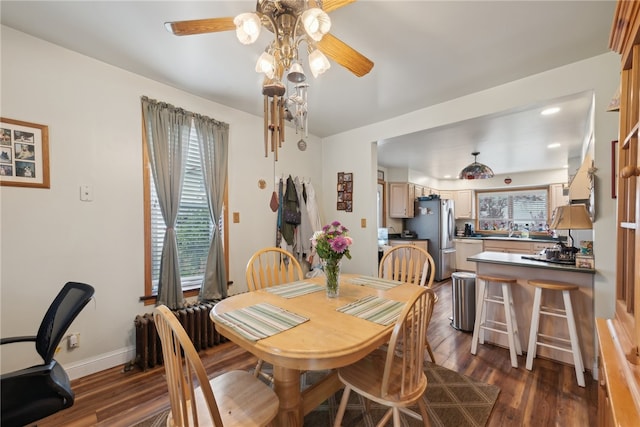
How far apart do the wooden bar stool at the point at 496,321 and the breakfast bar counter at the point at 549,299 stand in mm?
75

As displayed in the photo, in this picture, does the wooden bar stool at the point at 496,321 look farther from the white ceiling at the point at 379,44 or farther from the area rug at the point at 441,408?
the white ceiling at the point at 379,44

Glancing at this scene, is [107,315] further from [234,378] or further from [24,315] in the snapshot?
[234,378]

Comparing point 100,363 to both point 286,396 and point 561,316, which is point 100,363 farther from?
point 561,316

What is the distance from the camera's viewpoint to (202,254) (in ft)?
8.74

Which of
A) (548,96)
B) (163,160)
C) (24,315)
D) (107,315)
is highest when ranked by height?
(548,96)

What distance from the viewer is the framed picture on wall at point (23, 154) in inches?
67.3

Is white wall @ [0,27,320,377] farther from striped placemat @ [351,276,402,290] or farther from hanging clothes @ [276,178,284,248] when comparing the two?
striped placemat @ [351,276,402,290]

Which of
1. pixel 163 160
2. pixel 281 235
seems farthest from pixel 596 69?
pixel 163 160

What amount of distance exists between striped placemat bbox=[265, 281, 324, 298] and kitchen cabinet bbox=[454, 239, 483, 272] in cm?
514

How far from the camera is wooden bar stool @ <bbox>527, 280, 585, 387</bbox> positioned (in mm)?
1952

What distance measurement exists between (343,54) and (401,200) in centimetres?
433

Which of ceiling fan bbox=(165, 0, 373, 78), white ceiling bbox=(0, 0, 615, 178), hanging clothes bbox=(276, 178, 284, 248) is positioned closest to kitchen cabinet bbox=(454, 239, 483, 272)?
→ white ceiling bbox=(0, 0, 615, 178)

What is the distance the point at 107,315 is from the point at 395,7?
3011 mm

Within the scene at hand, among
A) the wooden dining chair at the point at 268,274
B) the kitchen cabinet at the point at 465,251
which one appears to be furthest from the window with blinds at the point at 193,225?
the kitchen cabinet at the point at 465,251
